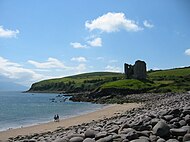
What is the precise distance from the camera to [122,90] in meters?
96.1

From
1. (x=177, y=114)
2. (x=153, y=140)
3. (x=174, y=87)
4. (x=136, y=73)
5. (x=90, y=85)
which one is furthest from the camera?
(x=90, y=85)

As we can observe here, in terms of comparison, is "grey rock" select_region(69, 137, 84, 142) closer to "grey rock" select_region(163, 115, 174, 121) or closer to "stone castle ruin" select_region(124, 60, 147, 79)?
"grey rock" select_region(163, 115, 174, 121)

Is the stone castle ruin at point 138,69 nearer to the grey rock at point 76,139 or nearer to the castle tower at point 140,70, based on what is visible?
the castle tower at point 140,70

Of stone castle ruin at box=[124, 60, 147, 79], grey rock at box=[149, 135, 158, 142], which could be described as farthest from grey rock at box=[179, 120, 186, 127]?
stone castle ruin at box=[124, 60, 147, 79]

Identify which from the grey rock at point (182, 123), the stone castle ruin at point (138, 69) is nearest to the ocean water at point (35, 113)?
the grey rock at point (182, 123)

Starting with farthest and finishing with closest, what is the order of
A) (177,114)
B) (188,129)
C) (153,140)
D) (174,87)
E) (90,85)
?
(90,85) → (174,87) → (177,114) → (188,129) → (153,140)

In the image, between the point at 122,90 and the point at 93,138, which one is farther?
the point at 122,90

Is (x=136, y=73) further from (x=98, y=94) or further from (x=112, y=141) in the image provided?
(x=112, y=141)

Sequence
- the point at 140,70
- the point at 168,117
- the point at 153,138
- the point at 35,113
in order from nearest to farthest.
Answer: the point at 153,138 < the point at 168,117 < the point at 35,113 < the point at 140,70

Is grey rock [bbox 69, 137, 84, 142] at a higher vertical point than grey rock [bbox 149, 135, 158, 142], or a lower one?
lower

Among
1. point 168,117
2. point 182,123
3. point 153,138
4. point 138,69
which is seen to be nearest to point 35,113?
point 168,117

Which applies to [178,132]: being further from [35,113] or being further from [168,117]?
[35,113]

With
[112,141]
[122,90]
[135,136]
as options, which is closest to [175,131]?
[135,136]

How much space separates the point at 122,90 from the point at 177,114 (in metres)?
82.2
